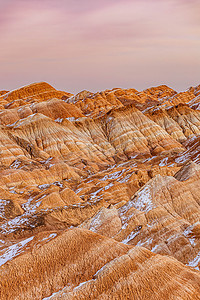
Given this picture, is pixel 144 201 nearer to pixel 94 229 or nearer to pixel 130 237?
pixel 130 237

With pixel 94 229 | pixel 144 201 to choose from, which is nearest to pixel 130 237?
pixel 94 229

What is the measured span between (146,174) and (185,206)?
108ft

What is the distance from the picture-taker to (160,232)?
40500 millimetres

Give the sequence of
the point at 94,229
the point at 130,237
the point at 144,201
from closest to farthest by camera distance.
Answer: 1. the point at 130,237
2. the point at 94,229
3. the point at 144,201

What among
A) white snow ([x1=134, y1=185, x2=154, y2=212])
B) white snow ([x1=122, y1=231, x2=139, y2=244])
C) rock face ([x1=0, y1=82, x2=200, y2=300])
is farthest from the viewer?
white snow ([x1=134, y1=185, x2=154, y2=212])

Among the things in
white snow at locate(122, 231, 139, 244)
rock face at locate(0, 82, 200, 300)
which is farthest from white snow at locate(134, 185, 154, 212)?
white snow at locate(122, 231, 139, 244)

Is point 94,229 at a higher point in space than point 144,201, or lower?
lower

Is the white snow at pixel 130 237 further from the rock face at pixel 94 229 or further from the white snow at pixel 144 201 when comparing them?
the white snow at pixel 144 201

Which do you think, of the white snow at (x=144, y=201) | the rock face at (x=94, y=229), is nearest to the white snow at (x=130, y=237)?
the rock face at (x=94, y=229)

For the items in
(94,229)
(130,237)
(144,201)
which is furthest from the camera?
(144,201)

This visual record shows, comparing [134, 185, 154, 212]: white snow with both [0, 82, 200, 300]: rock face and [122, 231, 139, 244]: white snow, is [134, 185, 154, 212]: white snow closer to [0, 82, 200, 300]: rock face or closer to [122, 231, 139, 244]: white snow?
[0, 82, 200, 300]: rock face

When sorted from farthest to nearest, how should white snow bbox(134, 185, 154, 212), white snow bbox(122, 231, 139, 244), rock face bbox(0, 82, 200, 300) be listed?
white snow bbox(134, 185, 154, 212)
white snow bbox(122, 231, 139, 244)
rock face bbox(0, 82, 200, 300)

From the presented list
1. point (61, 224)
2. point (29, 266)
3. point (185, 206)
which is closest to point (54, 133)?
point (61, 224)

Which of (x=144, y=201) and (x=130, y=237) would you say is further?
(x=144, y=201)
